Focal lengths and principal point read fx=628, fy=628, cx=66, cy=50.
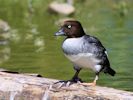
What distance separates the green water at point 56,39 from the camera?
44.7ft

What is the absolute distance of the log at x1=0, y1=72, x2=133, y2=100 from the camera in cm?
763

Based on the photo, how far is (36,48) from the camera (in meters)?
17.8

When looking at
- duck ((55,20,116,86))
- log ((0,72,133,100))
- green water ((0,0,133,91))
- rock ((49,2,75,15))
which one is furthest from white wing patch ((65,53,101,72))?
rock ((49,2,75,15))

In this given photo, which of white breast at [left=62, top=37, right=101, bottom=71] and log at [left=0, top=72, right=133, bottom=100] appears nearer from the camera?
log at [left=0, top=72, right=133, bottom=100]

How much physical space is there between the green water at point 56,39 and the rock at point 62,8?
28cm

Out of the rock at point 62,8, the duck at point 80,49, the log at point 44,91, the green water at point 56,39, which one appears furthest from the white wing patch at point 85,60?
the rock at point 62,8

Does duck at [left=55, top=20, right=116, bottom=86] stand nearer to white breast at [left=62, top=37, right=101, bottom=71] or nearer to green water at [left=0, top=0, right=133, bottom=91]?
white breast at [left=62, top=37, right=101, bottom=71]

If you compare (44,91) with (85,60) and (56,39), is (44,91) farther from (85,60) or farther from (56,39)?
(56,39)

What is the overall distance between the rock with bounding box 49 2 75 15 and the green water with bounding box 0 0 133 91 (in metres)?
0.28

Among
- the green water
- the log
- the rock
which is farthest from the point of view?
the rock

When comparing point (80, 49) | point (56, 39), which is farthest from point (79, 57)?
point (56, 39)

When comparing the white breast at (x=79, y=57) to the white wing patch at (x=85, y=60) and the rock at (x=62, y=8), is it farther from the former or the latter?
the rock at (x=62, y=8)

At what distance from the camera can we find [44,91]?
7996 mm

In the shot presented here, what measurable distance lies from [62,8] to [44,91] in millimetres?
20864
